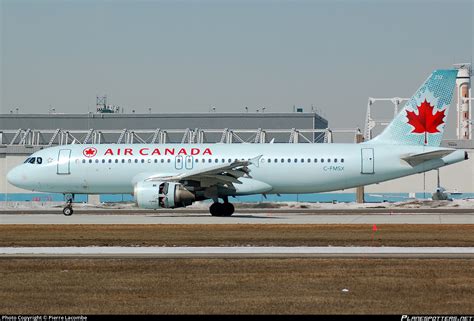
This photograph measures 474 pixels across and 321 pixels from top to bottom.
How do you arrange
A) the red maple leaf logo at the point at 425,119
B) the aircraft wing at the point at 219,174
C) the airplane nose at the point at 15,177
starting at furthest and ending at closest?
the airplane nose at the point at 15,177
the red maple leaf logo at the point at 425,119
the aircraft wing at the point at 219,174

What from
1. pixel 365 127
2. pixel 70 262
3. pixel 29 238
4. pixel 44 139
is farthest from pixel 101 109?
pixel 70 262

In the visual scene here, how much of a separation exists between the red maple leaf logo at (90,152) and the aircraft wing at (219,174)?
4.20 meters

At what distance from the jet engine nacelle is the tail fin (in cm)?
1235

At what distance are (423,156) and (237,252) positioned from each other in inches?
953

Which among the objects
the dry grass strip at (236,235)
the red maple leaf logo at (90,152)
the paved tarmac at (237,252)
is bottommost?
the paved tarmac at (237,252)

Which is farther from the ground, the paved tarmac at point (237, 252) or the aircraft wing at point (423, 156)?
the aircraft wing at point (423, 156)

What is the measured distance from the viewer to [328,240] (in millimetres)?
29016

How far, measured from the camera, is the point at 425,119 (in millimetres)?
48250

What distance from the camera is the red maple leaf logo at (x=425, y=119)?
48.2 m

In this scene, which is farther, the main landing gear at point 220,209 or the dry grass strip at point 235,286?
the main landing gear at point 220,209

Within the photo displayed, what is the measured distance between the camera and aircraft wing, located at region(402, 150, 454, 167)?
4581 cm

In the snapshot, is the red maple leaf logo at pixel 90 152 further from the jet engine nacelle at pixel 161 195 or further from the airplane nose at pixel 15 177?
the jet engine nacelle at pixel 161 195

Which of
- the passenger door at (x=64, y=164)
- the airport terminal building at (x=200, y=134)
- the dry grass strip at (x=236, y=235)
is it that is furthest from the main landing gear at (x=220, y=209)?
the airport terminal building at (x=200, y=134)

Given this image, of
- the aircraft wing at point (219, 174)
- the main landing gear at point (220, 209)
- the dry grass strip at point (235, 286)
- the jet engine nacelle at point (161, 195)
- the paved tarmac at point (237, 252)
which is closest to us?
the dry grass strip at point (235, 286)
